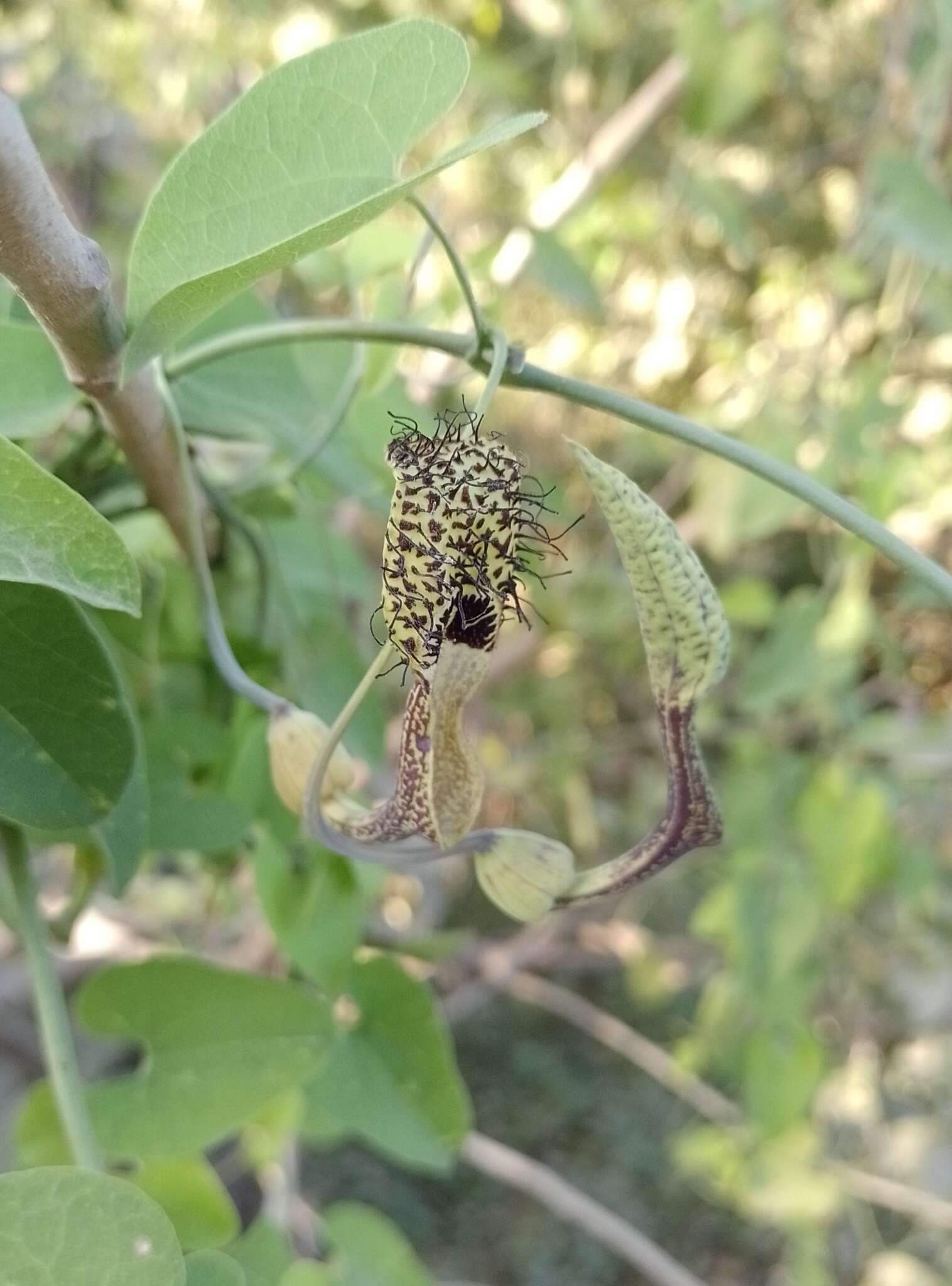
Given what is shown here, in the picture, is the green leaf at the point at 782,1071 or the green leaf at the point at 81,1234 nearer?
the green leaf at the point at 81,1234

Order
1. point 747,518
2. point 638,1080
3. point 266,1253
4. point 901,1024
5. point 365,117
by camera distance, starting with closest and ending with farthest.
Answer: point 365,117
point 266,1253
point 747,518
point 901,1024
point 638,1080

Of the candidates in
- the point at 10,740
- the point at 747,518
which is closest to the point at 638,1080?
the point at 747,518

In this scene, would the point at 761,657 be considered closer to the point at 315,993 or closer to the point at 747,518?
the point at 747,518

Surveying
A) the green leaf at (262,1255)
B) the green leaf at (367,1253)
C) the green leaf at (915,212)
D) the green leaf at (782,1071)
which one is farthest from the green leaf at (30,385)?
the green leaf at (782,1071)

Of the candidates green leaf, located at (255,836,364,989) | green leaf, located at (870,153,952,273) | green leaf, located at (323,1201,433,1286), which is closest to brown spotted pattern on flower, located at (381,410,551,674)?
green leaf, located at (255,836,364,989)

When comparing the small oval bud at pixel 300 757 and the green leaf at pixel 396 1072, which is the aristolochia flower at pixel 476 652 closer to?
the small oval bud at pixel 300 757

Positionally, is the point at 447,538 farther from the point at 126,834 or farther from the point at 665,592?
the point at 126,834
